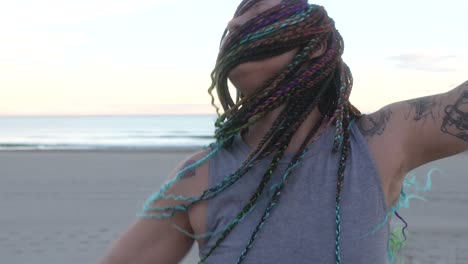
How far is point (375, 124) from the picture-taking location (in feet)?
4.60

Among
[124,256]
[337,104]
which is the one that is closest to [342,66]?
[337,104]

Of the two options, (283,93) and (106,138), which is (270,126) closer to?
(283,93)

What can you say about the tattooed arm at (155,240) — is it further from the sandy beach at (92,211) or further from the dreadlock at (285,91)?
the sandy beach at (92,211)

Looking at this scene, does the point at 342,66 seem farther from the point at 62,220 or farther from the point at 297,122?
the point at 62,220

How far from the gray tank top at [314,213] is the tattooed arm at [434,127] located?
111 mm

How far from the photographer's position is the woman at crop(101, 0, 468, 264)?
52.1 inches

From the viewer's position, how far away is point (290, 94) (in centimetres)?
137

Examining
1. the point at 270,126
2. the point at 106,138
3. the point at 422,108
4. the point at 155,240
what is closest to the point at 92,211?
the point at 155,240

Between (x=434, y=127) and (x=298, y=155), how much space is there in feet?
1.07

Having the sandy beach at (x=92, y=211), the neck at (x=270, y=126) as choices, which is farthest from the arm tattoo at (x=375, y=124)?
the sandy beach at (x=92, y=211)

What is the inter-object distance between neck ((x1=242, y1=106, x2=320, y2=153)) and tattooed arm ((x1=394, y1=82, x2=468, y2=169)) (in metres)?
0.21

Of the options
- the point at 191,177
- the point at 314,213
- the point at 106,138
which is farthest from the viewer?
the point at 106,138

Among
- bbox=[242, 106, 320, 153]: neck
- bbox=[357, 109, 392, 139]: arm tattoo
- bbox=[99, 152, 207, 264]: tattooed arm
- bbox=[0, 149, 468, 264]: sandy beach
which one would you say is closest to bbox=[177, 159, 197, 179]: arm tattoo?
bbox=[99, 152, 207, 264]: tattooed arm

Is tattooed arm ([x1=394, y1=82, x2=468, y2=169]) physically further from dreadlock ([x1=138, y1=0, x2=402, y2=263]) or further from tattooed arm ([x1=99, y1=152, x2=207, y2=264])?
tattooed arm ([x1=99, y1=152, x2=207, y2=264])
